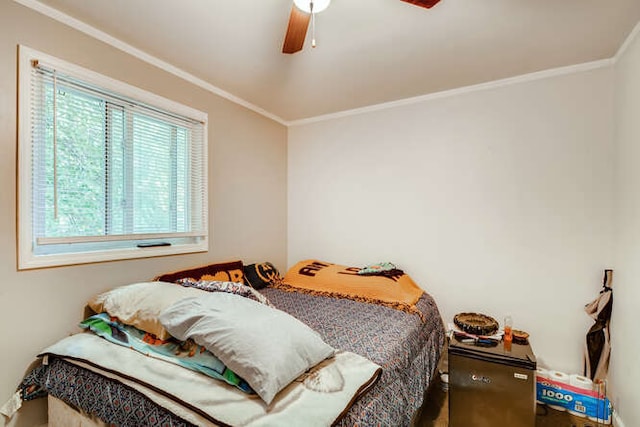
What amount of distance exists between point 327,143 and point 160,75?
172 centimetres

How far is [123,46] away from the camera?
2.02 meters

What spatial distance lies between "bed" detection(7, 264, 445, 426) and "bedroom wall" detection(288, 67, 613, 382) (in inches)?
23.4

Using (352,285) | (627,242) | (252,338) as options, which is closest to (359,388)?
(252,338)

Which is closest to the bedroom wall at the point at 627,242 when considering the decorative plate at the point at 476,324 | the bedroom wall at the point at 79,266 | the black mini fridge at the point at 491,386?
the black mini fridge at the point at 491,386

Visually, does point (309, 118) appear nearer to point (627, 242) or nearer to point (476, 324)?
point (476, 324)

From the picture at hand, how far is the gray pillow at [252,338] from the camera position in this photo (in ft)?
3.49

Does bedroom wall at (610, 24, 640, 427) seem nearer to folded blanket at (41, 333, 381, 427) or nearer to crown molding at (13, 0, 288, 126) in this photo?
folded blanket at (41, 333, 381, 427)

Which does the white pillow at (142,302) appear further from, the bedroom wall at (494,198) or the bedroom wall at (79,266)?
the bedroom wall at (494,198)

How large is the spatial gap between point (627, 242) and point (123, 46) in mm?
3485

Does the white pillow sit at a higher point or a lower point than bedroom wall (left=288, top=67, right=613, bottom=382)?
lower

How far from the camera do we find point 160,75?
227cm

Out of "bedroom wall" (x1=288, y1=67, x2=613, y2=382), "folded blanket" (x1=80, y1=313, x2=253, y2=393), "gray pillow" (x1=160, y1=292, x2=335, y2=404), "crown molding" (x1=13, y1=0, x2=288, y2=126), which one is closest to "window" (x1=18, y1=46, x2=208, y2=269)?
"crown molding" (x1=13, y1=0, x2=288, y2=126)

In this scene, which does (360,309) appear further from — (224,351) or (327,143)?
(327,143)

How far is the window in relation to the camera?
5.43ft
